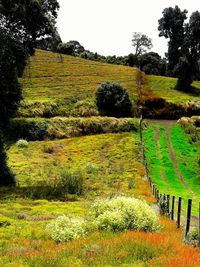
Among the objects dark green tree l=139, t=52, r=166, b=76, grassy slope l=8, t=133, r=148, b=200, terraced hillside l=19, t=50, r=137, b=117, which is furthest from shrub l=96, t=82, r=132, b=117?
dark green tree l=139, t=52, r=166, b=76

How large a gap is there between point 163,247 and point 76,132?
5719 cm

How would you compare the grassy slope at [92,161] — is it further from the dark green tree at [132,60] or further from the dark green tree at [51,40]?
the dark green tree at [132,60]

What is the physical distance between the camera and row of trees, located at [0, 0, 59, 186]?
31953mm

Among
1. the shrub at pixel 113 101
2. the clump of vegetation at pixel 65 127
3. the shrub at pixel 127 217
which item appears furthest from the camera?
→ the shrub at pixel 113 101

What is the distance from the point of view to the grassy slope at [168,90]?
307 ft

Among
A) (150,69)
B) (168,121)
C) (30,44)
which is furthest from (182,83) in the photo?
(30,44)

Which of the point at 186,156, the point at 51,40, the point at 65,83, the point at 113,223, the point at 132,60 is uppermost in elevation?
the point at 51,40

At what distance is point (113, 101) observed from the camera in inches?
3243

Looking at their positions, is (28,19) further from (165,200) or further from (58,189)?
(165,200)

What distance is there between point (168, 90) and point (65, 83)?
23906 mm

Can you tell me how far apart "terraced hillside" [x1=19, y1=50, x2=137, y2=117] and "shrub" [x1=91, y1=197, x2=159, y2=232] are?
54281mm

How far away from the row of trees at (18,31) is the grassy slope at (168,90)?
5919 centimetres

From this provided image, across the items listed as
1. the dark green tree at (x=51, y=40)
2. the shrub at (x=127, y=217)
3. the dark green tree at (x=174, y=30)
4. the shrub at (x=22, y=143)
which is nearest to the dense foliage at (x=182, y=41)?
the dark green tree at (x=174, y=30)

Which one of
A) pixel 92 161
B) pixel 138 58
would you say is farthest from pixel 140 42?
pixel 92 161
